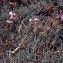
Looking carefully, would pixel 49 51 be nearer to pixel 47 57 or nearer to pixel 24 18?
pixel 47 57

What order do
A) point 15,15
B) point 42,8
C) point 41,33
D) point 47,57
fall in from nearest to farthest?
point 47,57, point 41,33, point 15,15, point 42,8

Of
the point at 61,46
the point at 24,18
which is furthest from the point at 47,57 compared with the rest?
the point at 24,18

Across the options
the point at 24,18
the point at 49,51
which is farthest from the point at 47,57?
the point at 24,18

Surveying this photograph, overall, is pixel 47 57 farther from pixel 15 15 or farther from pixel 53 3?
pixel 53 3

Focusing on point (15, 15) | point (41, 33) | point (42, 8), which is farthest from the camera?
point (42, 8)

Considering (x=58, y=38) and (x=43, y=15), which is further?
(x=43, y=15)

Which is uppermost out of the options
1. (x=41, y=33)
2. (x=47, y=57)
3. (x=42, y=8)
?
(x=42, y=8)

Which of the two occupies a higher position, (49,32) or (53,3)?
(53,3)
